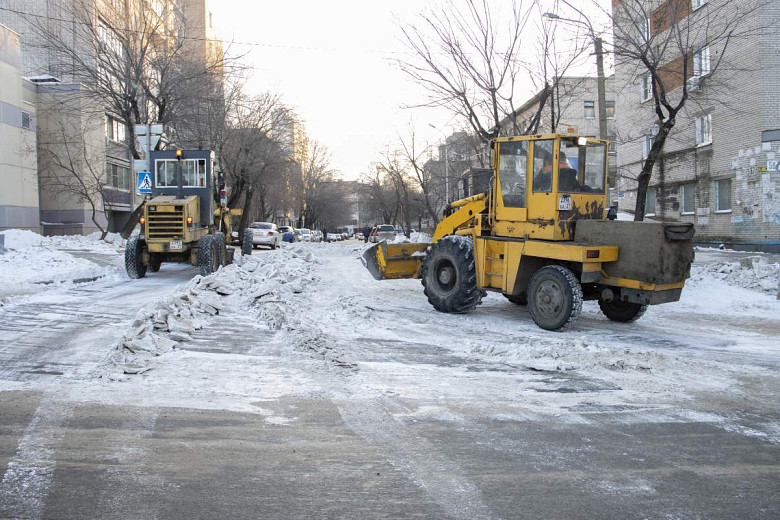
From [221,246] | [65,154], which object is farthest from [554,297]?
[65,154]

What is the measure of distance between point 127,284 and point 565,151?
10450mm

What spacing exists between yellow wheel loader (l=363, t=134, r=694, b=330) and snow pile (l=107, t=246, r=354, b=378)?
299cm

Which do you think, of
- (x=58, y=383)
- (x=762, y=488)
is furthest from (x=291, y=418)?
(x=762, y=488)

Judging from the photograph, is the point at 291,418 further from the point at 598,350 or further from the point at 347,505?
the point at 598,350

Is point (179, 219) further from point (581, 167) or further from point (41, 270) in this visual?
point (581, 167)

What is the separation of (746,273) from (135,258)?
14458 mm

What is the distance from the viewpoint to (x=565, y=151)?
30.2 feet

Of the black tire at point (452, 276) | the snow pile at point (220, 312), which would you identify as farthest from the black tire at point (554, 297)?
the snow pile at point (220, 312)

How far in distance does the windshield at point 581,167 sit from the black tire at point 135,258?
10.8 metres

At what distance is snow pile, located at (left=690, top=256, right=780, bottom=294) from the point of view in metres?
12.3

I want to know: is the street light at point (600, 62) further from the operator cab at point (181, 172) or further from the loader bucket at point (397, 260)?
the operator cab at point (181, 172)

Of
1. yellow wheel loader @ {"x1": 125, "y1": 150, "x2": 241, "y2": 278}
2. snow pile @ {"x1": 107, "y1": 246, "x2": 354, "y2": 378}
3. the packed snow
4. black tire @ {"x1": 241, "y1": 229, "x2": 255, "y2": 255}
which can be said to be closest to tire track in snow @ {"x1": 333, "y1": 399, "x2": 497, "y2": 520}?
snow pile @ {"x1": 107, "y1": 246, "x2": 354, "y2": 378}

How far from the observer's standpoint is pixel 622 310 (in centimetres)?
974

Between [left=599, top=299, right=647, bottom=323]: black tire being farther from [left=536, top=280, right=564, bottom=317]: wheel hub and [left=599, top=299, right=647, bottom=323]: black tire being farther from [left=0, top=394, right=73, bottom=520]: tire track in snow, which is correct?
[left=0, top=394, right=73, bottom=520]: tire track in snow
